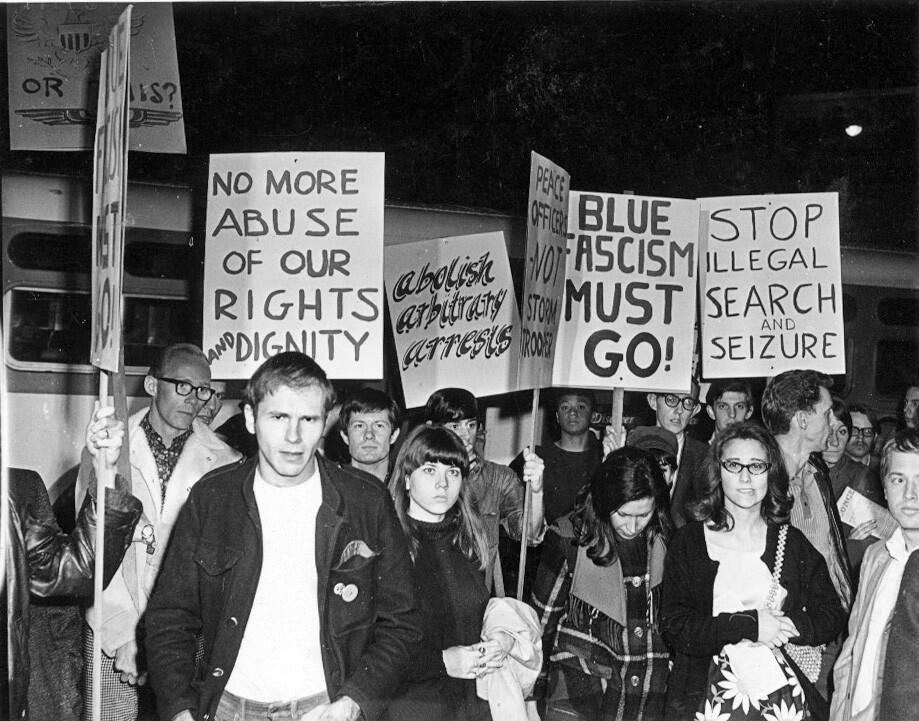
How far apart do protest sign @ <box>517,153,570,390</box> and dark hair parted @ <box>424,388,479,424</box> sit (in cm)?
30

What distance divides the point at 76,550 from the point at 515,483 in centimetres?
283

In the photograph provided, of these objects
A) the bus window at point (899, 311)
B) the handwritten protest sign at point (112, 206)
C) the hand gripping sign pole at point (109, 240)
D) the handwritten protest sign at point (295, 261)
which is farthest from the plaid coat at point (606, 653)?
the bus window at point (899, 311)

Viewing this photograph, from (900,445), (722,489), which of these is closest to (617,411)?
(722,489)

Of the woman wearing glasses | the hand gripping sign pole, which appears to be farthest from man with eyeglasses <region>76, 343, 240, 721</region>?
the woman wearing glasses

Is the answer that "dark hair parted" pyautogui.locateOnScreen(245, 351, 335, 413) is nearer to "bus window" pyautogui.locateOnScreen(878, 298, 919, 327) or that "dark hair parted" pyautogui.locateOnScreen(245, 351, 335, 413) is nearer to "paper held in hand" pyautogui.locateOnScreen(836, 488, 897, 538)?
"paper held in hand" pyautogui.locateOnScreen(836, 488, 897, 538)

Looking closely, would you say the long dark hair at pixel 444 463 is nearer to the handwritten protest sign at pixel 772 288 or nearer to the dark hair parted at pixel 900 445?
the dark hair parted at pixel 900 445

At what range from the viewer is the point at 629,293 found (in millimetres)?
6172

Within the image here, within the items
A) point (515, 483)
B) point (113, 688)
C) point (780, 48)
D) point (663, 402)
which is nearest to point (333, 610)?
point (113, 688)

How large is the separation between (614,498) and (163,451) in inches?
84.9

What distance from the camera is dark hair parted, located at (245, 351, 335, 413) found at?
11.2 feet

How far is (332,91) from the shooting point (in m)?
11.9

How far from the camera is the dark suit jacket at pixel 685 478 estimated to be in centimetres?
581

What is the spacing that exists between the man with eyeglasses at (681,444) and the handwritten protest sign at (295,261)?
1.87 meters

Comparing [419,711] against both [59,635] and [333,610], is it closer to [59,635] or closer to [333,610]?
[333,610]
